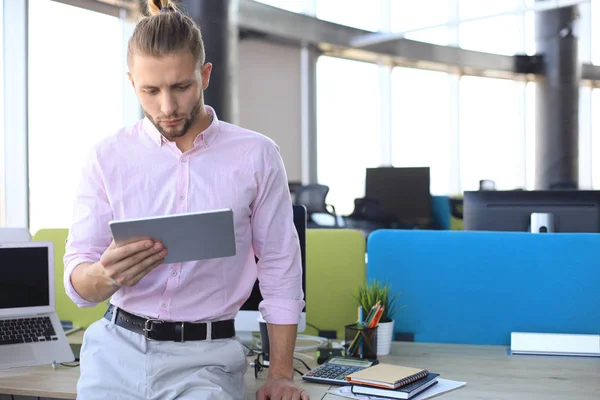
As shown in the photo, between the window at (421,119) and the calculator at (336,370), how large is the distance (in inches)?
268

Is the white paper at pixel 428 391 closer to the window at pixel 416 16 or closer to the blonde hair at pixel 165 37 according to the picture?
the blonde hair at pixel 165 37

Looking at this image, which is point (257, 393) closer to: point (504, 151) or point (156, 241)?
point (156, 241)

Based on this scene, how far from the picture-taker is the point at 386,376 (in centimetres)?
164

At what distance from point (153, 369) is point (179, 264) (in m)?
0.24

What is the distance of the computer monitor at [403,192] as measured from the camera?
15.9ft

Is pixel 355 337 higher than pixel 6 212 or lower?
lower

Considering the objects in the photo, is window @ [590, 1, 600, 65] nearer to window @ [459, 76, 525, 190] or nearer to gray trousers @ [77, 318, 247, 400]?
window @ [459, 76, 525, 190]

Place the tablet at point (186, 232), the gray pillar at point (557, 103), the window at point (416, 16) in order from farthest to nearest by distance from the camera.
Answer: the gray pillar at point (557, 103), the window at point (416, 16), the tablet at point (186, 232)

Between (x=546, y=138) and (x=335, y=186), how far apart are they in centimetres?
369

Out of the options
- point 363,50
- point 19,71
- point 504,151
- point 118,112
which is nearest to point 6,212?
point 19,71

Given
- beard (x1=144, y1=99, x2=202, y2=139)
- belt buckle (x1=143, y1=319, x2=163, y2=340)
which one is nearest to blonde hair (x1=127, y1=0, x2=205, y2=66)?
beard (x1=144, y1=99, x2=202, y2=139)

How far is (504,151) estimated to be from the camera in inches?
363

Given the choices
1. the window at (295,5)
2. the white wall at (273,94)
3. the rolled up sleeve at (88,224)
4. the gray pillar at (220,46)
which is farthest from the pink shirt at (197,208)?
the window at (295,5)

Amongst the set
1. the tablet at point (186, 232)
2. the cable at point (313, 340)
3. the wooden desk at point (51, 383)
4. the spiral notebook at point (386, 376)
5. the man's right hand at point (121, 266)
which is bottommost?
the wooden desk at point (51, 383)
